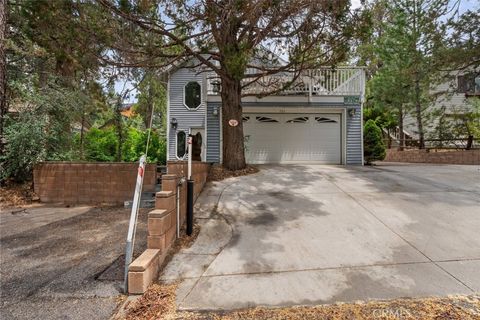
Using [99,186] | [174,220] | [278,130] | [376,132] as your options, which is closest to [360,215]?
[174,220]

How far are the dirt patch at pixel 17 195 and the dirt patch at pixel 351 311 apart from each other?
6.24 metres

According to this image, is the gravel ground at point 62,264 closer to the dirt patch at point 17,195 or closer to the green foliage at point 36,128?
the dirt patch at point 17,195

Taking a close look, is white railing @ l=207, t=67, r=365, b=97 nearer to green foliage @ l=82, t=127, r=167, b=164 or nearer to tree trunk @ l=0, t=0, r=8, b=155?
green foliage @ l=82, t=127, r=167, b=164

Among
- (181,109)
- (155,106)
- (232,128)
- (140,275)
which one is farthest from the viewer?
(155,106)

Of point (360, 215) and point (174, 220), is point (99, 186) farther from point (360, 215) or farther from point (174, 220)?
point (360, 215)

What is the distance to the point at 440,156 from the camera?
13547mm

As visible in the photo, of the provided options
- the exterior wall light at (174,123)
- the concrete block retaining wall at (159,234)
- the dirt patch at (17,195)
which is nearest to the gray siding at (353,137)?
the exterior wall light at (174,123)

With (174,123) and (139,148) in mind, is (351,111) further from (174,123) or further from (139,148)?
(139,148)

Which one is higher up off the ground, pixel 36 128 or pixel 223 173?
pixel 36 128

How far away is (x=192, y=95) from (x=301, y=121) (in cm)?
595

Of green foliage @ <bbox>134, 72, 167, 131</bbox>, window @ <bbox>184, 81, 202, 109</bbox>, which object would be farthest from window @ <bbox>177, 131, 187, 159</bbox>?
green foliage @ <bbox>134, 72, 167, 131</bbox>

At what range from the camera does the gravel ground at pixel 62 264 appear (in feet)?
9.56

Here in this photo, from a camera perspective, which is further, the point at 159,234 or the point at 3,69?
the point at 3,69

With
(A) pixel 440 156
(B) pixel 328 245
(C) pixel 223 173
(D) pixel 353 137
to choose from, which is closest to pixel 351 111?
(D) pixel 353 137
